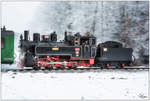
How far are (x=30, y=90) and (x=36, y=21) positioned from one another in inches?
724

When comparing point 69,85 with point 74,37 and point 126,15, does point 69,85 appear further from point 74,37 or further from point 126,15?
point 126,15

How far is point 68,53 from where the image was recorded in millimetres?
13242

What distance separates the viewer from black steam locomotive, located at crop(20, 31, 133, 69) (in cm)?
1295

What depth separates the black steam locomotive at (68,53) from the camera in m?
13.0

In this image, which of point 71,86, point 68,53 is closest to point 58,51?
point 68,53

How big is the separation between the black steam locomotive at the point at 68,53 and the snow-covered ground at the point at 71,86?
56.5 inches

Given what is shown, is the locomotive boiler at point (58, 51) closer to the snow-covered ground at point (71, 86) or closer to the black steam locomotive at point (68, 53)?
the black steam locomotive at point (68, 53)

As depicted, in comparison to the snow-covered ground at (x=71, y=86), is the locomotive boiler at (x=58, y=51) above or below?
above

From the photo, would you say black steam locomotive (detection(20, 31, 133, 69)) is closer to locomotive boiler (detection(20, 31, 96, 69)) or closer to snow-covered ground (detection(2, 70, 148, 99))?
locomotive boiler (detection(20, 31, 96, 69))

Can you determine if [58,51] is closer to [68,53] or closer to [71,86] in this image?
[68,53]

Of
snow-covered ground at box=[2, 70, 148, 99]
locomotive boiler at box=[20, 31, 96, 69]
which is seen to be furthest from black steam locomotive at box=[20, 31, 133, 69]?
snow-covered ground at box=[2, 70, 148, 99]

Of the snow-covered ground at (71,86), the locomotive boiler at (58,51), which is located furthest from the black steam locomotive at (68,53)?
the snow-covered ground at (71,86)

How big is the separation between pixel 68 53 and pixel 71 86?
4.56m

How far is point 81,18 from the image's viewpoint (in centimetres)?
2725
